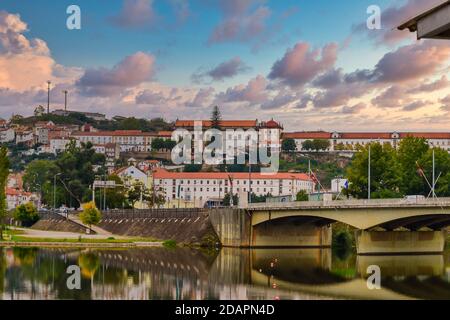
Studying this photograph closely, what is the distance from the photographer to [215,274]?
57219 mm

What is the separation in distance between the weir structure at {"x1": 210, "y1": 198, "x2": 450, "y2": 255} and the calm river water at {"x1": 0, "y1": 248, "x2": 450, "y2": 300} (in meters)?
2.94

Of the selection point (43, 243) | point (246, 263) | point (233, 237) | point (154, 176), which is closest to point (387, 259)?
point (246, 263)

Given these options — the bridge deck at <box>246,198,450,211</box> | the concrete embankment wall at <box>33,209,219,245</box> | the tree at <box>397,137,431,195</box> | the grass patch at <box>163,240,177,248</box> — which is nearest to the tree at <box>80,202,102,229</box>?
the concrete embankment wall at <box>33,209,219,245</box>

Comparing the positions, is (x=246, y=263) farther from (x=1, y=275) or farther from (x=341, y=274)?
(x=1, y=275)

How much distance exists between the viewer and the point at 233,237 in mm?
87062

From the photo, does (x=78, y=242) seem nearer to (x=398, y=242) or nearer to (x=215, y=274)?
(x=398, y=242)

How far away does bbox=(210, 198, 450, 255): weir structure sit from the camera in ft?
229

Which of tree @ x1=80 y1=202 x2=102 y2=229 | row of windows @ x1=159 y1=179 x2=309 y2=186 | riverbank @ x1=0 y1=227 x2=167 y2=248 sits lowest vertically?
riverbank @ x1=0 y1=227 x2=167 y2=248

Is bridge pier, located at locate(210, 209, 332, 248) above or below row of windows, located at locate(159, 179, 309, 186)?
below

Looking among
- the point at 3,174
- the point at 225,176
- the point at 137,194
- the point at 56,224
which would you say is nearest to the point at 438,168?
the point at 56,224

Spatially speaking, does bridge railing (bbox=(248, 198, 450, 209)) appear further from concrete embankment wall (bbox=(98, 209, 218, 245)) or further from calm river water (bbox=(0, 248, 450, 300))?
concrete embankment wall (bbox=(98, 209, 218, 245))

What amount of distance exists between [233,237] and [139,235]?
1643 centimetres

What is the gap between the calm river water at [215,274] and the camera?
44.8 meters

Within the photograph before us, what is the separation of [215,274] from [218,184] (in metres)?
132
